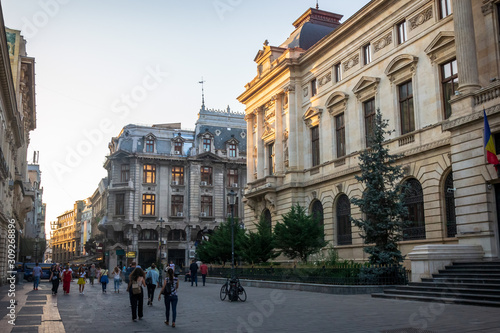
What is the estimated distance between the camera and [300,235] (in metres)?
31.0

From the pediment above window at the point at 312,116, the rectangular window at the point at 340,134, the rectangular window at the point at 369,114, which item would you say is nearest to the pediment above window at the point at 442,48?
the rectangular window at the point at 369,114

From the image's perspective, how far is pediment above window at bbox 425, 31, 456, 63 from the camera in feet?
85.3

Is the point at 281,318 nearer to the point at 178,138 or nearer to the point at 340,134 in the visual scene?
the point at 340,134

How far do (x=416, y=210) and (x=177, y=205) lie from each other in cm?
4123

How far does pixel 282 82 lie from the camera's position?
138 ft

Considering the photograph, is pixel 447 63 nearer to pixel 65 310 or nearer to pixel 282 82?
pixel 282 82

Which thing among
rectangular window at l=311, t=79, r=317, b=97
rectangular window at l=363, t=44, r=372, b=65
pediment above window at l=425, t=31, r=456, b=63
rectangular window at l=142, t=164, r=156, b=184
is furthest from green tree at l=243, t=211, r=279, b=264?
rectangular window at l=142, t=164, r=156, b=184

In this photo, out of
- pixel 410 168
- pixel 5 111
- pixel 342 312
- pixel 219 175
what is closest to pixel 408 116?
pixel 410 168

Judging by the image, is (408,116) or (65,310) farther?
(408,116)

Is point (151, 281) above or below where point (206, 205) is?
below

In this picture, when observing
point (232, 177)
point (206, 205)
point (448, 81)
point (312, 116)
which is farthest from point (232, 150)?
point (448, 81)

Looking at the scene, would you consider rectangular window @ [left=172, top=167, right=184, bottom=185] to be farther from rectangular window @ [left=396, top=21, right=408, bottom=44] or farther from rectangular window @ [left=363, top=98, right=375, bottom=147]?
rectangular window @ [left=396, top=21, right=408, bottom=44]

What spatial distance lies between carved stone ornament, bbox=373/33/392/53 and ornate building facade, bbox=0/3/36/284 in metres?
21.6

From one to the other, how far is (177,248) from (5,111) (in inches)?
1260
